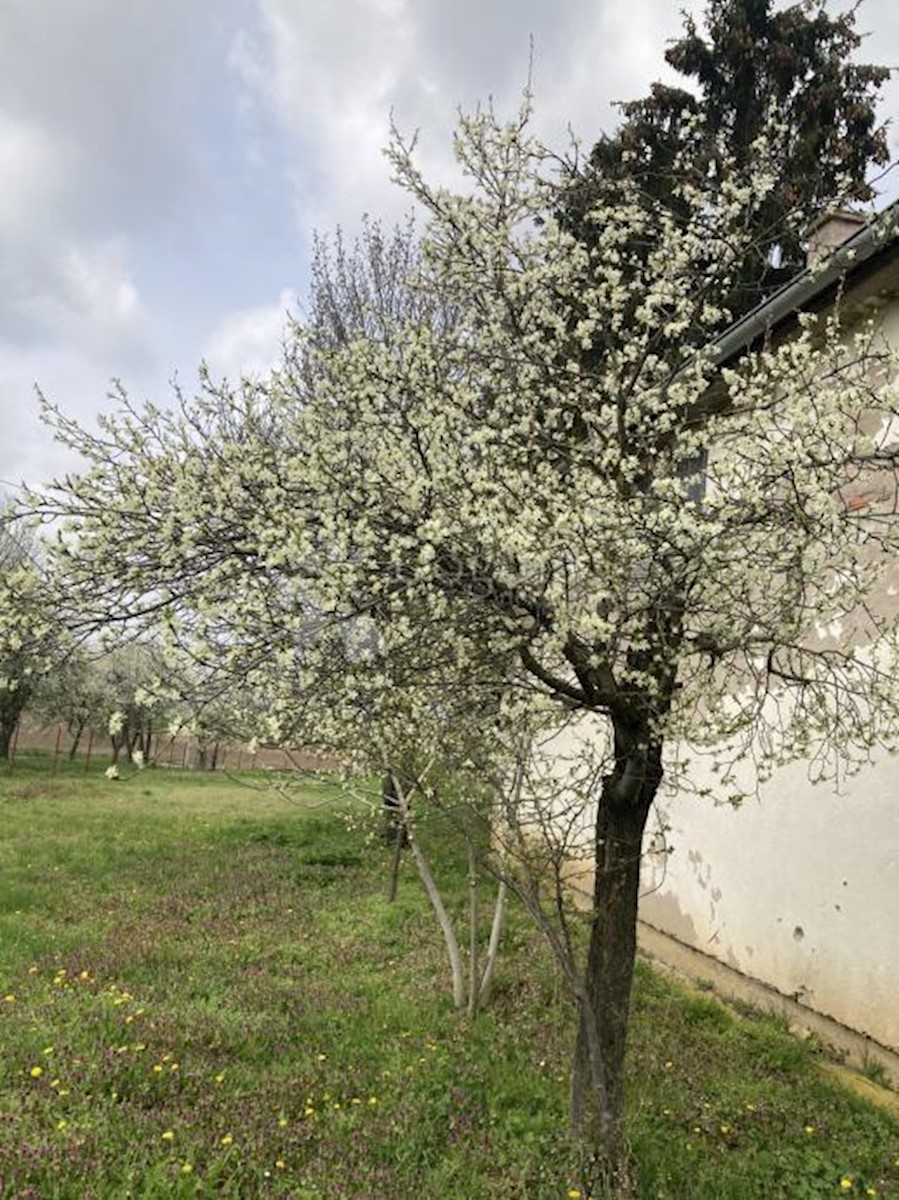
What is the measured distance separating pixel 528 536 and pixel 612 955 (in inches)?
87.1

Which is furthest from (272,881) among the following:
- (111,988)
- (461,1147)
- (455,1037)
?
(461,1147)

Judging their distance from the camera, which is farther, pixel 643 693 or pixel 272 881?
pixel 272 881

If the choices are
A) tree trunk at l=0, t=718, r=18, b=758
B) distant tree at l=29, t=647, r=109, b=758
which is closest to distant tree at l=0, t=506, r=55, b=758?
tree trunk at l=0, t=718, r=18, b=758

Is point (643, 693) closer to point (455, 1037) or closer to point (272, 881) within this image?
point (455, 1037)

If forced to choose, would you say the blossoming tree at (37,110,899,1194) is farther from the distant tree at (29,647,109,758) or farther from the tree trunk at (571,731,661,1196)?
the distant tree at (29,647,109,758)

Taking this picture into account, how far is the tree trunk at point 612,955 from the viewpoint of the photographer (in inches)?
163

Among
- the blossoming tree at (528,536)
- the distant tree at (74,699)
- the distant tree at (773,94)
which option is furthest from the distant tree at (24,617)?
the distant tree at (74,699)

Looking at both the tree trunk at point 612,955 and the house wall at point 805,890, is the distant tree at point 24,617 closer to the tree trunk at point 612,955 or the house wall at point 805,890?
the tree trunk at point 612,955

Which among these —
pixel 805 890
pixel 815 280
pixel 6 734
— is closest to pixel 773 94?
pixel 815 280

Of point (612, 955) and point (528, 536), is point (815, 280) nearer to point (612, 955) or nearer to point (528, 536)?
point (528, 536)

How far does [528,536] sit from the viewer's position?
13.1 feet

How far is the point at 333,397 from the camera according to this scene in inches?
209

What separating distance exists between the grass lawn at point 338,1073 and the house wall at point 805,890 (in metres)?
0.54

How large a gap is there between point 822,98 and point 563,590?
1604cm
